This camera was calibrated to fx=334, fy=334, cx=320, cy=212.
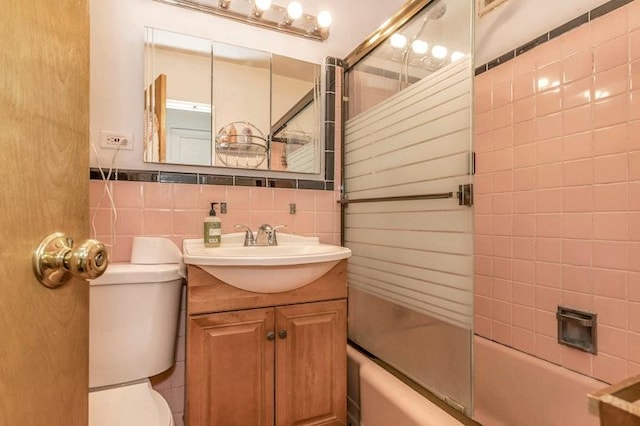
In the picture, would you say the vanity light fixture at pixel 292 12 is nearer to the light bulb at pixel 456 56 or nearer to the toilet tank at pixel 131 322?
the light bulb at pixel 456 56

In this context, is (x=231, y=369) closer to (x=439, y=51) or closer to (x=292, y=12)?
(x=439, y=51)

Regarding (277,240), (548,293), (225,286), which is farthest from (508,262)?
(225,286)

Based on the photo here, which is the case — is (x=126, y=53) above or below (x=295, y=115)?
above

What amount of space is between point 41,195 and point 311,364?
109cm

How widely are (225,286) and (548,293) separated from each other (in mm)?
1333

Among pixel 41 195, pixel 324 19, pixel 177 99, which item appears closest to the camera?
pixel 41 195

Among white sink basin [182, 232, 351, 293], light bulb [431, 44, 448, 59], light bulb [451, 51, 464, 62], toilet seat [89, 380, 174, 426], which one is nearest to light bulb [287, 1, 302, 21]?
light bulb [431, 44, 448, 59]

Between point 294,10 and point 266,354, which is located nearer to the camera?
point 266,354

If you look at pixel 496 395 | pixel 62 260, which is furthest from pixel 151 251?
pixel 496 395

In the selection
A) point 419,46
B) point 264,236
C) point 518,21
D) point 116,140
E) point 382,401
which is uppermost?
point 518,21

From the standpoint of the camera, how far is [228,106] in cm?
156

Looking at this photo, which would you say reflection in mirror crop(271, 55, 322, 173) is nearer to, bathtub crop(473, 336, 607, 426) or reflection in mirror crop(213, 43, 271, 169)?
reflection in mirror crop(213, 43, 271, 169)

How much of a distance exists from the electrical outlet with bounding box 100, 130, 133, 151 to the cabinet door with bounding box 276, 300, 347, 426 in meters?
0.95

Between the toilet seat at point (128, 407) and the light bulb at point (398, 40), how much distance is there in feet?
5.16
